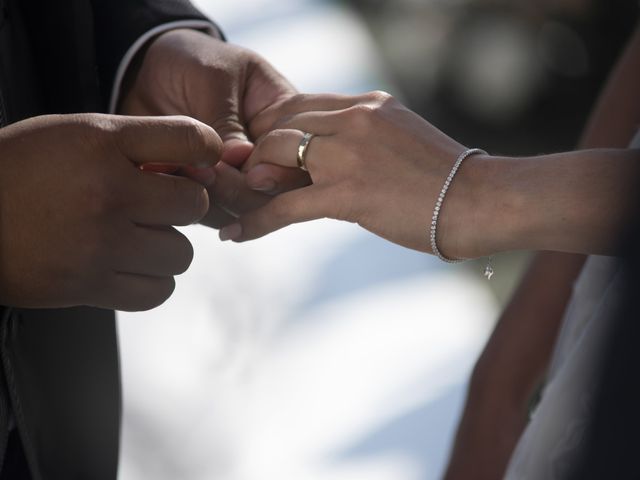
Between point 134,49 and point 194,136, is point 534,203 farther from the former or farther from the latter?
point 134,49

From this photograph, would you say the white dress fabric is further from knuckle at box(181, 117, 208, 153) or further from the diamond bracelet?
knuckle at box(181, 117, 208, 153)

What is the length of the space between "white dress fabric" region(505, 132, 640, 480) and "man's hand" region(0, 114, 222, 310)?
493 millimetres

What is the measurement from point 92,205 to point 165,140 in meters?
0.11

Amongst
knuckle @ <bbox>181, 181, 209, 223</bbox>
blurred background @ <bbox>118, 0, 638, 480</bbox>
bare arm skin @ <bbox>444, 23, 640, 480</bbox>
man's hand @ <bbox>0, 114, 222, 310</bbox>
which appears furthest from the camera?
blurred background @ <bbox>118, 0, 638, 480</bbox>

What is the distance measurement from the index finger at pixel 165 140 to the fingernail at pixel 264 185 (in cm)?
14

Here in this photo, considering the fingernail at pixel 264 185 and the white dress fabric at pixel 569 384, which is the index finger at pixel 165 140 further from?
the white dress fabric at pixel 569 384

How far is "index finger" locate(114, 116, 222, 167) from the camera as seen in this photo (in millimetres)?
943

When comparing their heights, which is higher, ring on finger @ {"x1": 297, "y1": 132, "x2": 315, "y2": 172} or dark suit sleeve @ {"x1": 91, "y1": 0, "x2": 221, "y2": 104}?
dark suit sleeve @ {"x1": 91, "y1": 0, "x2": 221, "y2": 104}

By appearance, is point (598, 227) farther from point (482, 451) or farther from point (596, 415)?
point (482, 451)

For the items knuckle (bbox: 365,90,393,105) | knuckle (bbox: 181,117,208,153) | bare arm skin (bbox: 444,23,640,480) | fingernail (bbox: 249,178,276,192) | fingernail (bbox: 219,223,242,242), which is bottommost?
bare arm skin (bbox: 444,23,640,480)

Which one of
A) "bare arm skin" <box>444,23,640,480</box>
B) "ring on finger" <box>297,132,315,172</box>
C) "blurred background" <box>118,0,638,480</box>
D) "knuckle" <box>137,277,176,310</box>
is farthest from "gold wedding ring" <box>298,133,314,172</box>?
"blurred background" <box>118,0,638,480</box>

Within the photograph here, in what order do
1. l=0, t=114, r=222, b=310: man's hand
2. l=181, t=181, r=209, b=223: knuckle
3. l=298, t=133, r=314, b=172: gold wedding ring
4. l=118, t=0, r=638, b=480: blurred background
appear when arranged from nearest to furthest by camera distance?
l=0, t=114, r=222, b=310: man's hand < l=181, t=181, r=209, b=223: knuckle < l=298, t=133, r=314, b=172: gold wedding ring < l=118, t=0, r=638, b=480: blurred background

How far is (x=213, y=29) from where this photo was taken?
132cm

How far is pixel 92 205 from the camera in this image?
0.92 m
